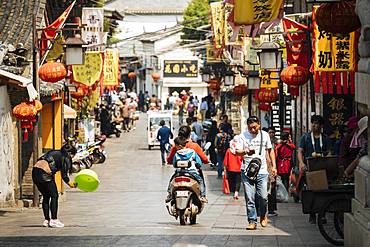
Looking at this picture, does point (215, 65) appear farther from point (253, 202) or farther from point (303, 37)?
point (253, 202)

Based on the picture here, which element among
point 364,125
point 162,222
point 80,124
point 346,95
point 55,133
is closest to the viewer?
point 364,125

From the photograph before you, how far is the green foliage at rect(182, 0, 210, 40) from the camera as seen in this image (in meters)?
82.2

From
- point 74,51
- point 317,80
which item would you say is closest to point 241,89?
point 74,51

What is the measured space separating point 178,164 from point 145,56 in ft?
233

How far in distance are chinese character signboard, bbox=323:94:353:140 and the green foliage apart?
59.1 m

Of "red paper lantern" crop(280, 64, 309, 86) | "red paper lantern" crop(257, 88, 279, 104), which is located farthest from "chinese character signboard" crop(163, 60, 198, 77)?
"red paper lantern" crop(280, 64, 309, 86)

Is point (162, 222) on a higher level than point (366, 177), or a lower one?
lower

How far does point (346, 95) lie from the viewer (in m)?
22.4

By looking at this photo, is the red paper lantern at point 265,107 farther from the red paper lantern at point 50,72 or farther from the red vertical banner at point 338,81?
the red vertical banner at point 338,81

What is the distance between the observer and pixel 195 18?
83.4 meters

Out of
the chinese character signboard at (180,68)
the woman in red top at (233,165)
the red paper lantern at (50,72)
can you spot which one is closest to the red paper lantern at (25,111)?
the red paper lantern at (50,72)

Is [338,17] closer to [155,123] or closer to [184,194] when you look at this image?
[184,194]

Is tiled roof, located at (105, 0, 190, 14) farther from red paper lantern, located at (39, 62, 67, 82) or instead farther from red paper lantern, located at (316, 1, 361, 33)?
red paper lantern, located at (316, 1, 361, 33)

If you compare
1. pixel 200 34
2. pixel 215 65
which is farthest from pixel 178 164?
pixel 200 34
